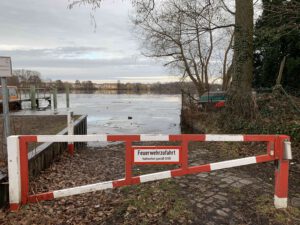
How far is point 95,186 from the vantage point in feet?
14.8

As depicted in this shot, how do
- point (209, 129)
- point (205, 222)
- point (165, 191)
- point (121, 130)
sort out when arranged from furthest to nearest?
point (121, 130) < point (209, 129) < point (165, 191) < point (205, 222)

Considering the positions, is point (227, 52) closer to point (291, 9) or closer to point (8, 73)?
point (291, 9)

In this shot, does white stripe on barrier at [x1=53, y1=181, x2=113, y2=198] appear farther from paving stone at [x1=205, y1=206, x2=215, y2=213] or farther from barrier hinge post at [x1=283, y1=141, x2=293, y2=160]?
barrier hinge post at [x1=283, y1=141, x2=293, y2=160]

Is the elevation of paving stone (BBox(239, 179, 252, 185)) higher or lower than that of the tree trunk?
lower

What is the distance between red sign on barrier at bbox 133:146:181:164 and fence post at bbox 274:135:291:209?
4.41 feet

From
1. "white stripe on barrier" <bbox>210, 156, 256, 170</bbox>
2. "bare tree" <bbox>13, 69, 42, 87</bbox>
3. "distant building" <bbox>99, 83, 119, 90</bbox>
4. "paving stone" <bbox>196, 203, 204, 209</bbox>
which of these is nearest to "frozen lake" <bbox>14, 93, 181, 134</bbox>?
"bare tree" <bbox>13, 69, 42, 87</bbox>

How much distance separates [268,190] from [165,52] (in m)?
20.9

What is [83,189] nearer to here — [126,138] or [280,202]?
[126,138]

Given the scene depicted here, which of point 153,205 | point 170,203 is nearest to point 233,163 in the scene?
point 170,203

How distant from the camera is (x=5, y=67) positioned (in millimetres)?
5480

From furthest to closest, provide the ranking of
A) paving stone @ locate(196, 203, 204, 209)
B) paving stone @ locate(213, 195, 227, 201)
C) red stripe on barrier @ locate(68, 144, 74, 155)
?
red stripe on barrier @ locate(68, 144, 74, 155) < paving stone @ locate(213, 195, 227, 201) < paving stone @ locate(196, 203, 204, 209)

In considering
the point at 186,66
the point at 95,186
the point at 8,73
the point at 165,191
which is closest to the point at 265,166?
the point at 165,191

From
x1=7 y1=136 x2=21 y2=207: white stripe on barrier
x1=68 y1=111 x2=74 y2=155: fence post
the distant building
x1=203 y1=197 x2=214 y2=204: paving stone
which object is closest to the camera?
x1=7 y1=136 x2=21 y2=207: white stripe on barrier

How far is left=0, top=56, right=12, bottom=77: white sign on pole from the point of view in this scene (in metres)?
5.45
